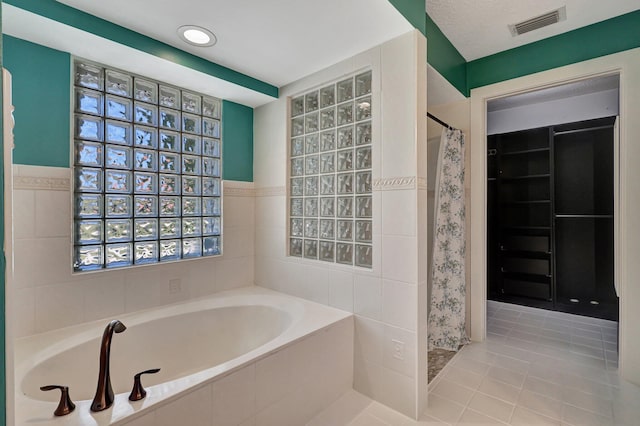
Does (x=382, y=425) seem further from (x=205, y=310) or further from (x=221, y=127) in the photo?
(x=221, y=127)

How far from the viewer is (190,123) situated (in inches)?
90.4

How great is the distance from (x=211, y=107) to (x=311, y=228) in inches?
50.7

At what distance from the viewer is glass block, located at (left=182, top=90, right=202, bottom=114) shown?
2265mm

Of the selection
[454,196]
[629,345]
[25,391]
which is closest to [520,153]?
[454,196]

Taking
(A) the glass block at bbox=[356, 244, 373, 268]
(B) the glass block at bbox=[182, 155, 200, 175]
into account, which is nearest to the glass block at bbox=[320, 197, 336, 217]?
(A) the glass block at bbox=[356, 244, 373, 268]

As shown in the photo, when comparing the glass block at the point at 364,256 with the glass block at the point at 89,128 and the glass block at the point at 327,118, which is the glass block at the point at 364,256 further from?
the glass block at the point at 89,128

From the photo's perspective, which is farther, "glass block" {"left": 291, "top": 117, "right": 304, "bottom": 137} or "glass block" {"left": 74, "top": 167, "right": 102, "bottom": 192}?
"glass block" {"left": 291, "top": 117, "right": 304, "bottom": 137}

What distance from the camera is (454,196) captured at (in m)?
2.57

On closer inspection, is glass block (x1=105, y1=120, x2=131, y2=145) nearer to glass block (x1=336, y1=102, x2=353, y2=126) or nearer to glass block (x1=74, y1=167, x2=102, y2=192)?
glass block (x1=74, y1=167, x2=102, y2=192)

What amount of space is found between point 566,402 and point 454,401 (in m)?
0.67

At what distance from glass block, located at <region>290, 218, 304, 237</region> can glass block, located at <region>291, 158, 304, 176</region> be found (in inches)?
14.7

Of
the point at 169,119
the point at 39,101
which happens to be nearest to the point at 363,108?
the point at 169,119

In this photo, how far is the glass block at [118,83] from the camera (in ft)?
6.19

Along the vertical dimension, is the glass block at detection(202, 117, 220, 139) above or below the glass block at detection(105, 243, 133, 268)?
above
